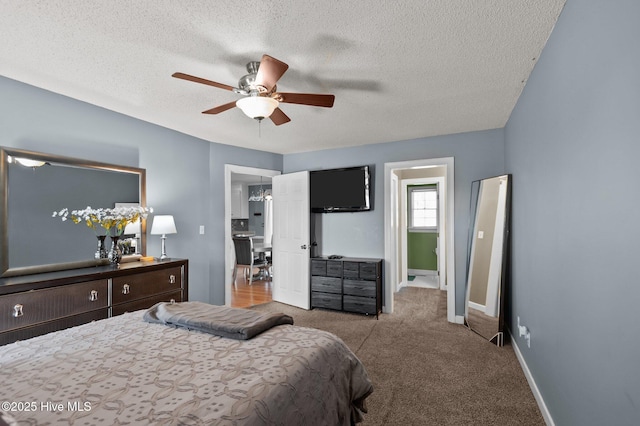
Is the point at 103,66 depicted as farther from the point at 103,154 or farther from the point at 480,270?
the point at 480,270

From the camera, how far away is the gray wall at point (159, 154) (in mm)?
2598

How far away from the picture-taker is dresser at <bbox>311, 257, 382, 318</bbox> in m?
4.25

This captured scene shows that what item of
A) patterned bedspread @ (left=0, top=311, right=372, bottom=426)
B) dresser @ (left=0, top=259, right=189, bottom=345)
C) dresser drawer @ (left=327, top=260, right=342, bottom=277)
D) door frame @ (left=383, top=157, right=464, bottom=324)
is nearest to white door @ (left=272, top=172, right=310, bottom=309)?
dresser drawer @ (left=327, top=260, right=342, bottom=277)

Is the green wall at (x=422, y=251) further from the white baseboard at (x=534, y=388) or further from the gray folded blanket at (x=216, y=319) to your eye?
the gray folded blanket at (x=216, y=319)

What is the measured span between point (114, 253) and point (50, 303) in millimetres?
746

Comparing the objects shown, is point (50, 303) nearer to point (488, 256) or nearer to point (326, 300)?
point (326, 300)

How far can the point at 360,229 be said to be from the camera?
15.6 ft

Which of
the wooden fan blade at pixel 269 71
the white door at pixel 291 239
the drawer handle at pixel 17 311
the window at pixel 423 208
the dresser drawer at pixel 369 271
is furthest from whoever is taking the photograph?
the window at pixel 423 208

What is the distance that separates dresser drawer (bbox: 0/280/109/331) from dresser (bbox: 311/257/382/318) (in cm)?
271

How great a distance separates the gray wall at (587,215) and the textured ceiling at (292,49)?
375mm

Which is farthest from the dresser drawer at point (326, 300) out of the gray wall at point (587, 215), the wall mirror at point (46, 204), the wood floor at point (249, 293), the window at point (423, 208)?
the window at point (423, 208)

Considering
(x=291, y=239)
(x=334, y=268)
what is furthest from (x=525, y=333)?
(x=291, y=239)

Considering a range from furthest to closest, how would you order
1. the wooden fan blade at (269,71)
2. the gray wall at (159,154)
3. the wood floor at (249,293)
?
the wood floor at (249,293) < the gray wall at (159,154) < the wooden fan blade at (269,71)

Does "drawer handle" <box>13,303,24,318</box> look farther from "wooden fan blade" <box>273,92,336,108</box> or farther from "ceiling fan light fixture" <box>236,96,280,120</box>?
"wooden fan blade" <box>273,92,336,108</box>
